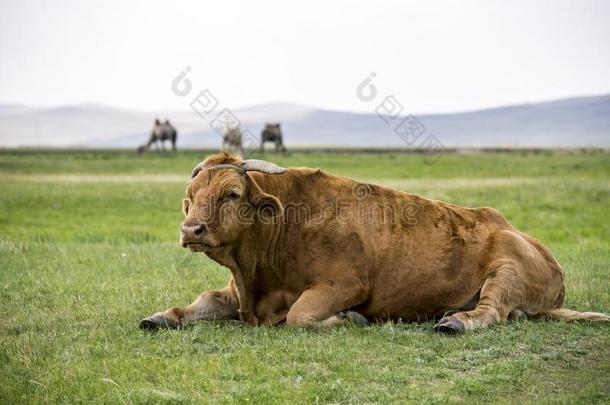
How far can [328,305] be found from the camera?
10.1 m

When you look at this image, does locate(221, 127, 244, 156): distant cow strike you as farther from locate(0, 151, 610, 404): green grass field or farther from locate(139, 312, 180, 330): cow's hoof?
locate(139, 312, 180, 330): cow's hoof

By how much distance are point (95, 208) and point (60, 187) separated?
24.4 ft

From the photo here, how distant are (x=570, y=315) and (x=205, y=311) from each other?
4.65m

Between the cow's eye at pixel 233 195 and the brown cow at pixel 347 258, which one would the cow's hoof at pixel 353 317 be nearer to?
the brown cow at pixel 347 258

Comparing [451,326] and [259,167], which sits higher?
[259,167]

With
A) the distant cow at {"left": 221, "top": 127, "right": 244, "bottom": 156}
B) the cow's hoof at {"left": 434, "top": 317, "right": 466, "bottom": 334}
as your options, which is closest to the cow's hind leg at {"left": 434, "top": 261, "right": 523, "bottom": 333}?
the cow's hoof at {"left": 434, "top": 317, "right": 466, "bottom": 334}

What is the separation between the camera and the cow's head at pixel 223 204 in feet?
31.5

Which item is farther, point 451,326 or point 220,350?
point 451,326

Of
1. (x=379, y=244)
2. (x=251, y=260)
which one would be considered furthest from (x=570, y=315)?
(x=251, y=260)

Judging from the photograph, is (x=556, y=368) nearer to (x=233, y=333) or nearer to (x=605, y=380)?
(x=605, y=380)

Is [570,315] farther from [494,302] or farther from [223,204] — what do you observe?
[223,204]

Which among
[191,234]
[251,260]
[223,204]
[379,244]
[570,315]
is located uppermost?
[223,204]

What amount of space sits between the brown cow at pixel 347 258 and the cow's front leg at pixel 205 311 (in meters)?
0.01

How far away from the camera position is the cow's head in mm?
9609
